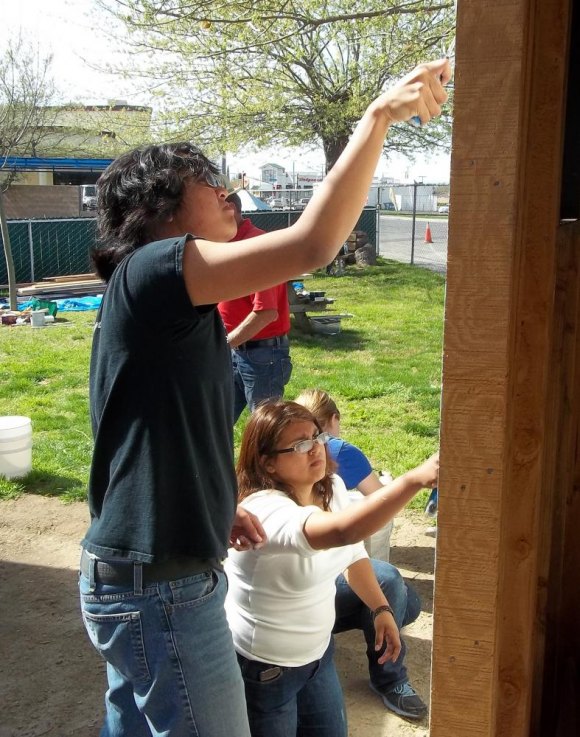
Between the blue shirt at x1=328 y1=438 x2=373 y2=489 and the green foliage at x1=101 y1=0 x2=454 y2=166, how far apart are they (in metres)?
7.19

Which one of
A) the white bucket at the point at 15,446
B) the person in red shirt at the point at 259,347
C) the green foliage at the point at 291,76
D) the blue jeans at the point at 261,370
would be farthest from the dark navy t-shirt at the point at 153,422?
the green foliage at the point at 291,76

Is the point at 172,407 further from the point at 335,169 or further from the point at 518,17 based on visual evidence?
the point at 518,17

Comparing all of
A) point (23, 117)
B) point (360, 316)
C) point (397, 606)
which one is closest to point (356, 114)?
point (360, 316)

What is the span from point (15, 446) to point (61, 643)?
203 centimetres

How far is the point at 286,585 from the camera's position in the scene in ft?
7.13

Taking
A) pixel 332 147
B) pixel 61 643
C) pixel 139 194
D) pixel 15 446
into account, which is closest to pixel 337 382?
pixel 15 446

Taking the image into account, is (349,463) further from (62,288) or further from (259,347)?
(62,288)

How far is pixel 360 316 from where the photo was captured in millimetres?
12195

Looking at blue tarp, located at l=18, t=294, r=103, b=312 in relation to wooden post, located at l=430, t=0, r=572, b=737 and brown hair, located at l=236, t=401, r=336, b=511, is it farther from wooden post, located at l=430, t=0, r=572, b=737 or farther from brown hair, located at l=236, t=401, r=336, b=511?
wooden post, located at l=430, t=0, r=572, b=737

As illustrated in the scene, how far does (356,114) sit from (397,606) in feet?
48.6

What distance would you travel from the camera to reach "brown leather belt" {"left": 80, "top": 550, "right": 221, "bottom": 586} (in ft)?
5.23

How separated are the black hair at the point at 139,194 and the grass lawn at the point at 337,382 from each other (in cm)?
352

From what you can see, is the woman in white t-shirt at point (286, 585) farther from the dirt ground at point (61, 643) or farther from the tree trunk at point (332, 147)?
the tree trunk at point (332, 147)

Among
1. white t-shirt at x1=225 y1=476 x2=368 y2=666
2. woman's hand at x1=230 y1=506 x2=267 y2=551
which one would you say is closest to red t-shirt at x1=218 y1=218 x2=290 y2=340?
white t-shirt at x1=225 y1=476 x2=368 y2=666
